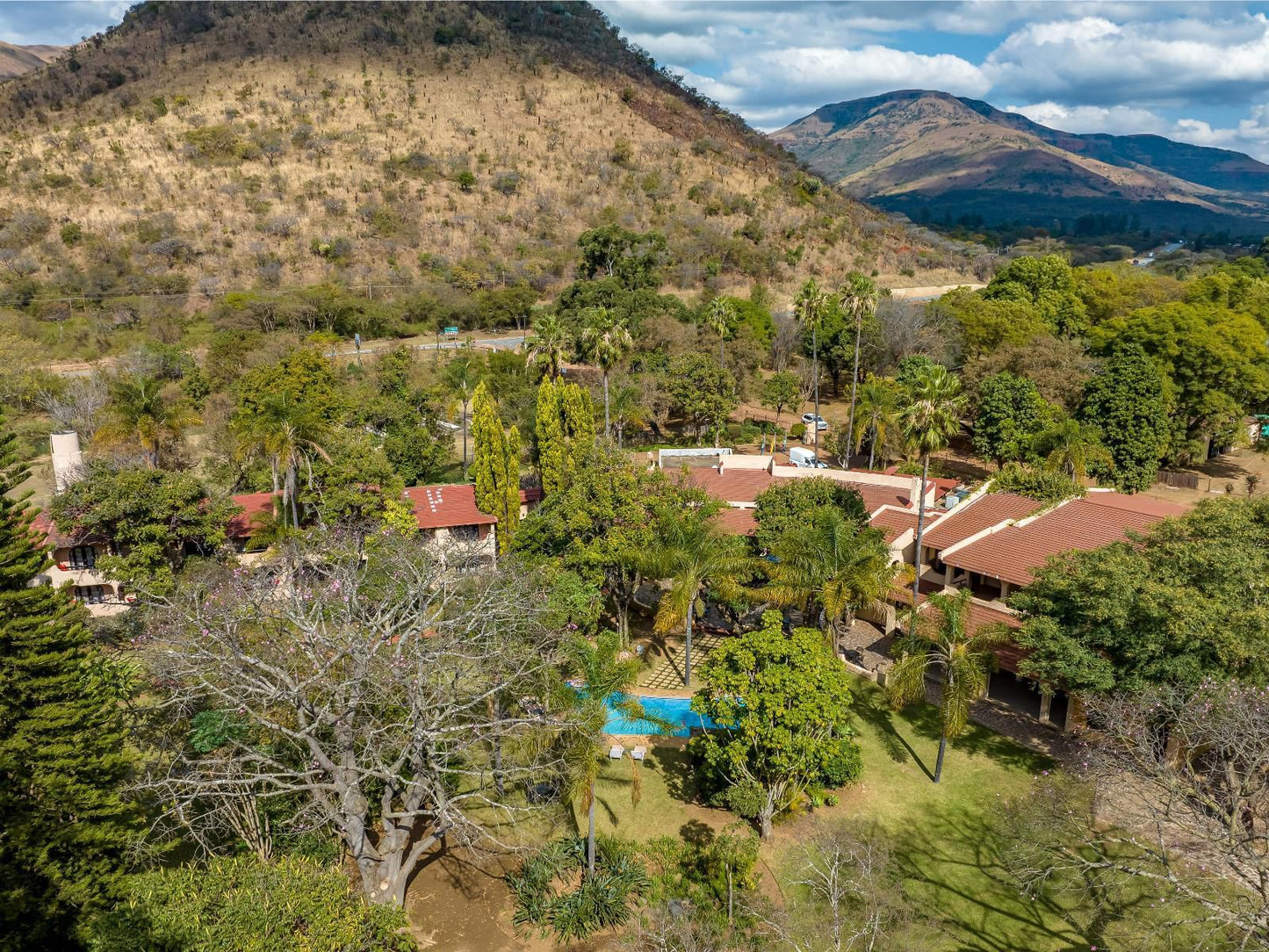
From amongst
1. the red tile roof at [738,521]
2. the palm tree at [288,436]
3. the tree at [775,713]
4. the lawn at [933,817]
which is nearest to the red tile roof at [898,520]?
the red tile roof at [738,521]

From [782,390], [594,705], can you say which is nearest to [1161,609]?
[594,705]

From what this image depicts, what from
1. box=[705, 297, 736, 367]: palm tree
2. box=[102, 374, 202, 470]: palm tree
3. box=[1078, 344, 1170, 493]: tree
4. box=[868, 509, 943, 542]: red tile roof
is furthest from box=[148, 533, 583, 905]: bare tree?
box=[1078, 344, 1170, 493]: tree

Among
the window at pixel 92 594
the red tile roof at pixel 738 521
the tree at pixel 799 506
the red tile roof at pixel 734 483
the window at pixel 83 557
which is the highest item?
the tree at pixel 799 506

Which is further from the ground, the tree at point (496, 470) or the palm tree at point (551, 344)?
the palm tree at point (551, 344)

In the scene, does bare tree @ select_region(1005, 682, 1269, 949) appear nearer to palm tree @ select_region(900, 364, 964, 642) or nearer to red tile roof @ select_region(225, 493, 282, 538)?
palm tree @ select_region(900, 364, 964, 642)

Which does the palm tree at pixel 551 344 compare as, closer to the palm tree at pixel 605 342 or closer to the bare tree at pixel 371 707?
the palm tree at pixel 605 342

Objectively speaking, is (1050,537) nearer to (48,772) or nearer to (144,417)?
(48,772)

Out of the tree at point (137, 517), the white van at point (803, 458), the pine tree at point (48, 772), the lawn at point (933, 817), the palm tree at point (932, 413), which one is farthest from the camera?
the white van at point (803, 458)
